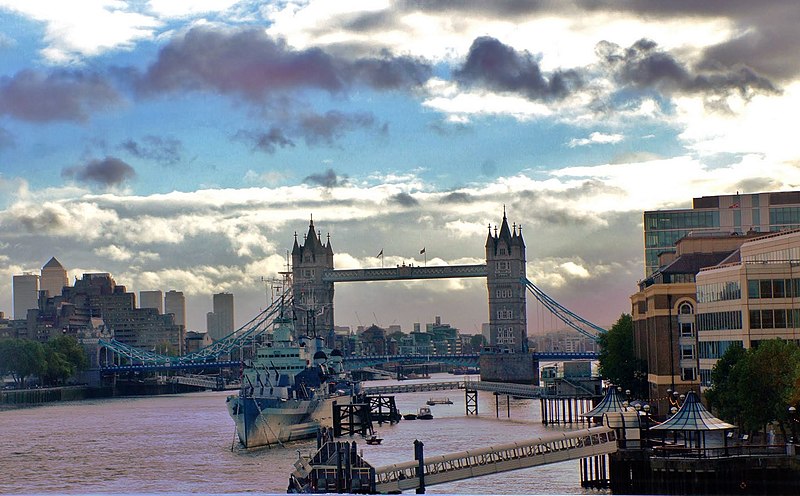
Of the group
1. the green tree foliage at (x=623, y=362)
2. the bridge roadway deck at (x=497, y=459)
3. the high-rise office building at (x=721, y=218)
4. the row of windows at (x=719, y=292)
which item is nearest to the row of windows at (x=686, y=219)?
the high-rise office building at (x=721, y=218)

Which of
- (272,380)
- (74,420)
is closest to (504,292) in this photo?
(74,420)

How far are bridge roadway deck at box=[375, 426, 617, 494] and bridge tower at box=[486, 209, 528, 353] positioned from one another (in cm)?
13781

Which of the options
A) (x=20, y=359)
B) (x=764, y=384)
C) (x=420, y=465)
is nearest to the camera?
(x=420, y=465)

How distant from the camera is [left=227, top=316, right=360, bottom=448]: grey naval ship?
69.7 metres

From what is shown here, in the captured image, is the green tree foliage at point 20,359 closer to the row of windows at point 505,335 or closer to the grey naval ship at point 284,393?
the row of windows at point 505,335

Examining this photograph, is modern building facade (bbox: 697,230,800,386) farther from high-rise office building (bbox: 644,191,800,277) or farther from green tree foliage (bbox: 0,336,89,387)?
green tree foliage (bbox: 0,336,89,387)

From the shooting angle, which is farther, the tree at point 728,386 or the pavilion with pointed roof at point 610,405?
the pavilion with pointed roof at point 610,405

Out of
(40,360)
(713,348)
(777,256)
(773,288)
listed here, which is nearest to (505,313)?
(40,360)

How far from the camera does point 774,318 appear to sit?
48.4 metres

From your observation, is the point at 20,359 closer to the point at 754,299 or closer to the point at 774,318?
the point at 754,299

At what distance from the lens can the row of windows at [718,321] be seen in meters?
50.3

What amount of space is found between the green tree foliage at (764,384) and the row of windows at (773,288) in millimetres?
4298

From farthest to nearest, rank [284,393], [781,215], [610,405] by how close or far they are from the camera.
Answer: [781,215] → [284,393] → [610,405]

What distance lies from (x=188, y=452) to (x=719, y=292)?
1069 inches
